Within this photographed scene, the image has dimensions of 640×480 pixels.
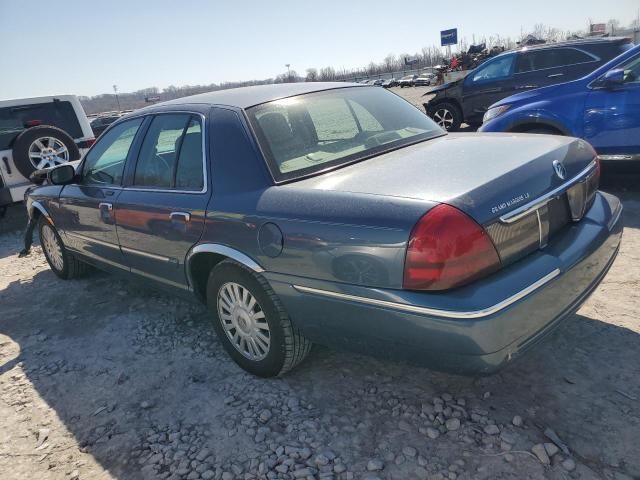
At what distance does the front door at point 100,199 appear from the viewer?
148 inches

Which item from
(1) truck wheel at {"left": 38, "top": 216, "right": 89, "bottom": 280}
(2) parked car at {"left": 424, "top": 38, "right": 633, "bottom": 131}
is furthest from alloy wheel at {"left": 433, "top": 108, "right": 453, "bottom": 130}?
(1) truck wheel at {"left": 38, "top": 216, "right": 89, "bottom": 280}

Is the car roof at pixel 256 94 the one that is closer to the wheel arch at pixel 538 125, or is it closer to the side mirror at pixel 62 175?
the side mirror at pixel 62 175

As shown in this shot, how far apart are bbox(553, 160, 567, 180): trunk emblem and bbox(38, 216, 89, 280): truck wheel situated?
4.26 metres

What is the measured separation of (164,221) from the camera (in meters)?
3.20

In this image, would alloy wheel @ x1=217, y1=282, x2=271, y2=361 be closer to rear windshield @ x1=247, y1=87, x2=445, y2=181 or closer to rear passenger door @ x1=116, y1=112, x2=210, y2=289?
rear passenger door @ x1=116, y1=112, x2=210, y2=289

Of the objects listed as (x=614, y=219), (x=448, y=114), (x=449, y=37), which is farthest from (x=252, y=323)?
(x=449, y=37)

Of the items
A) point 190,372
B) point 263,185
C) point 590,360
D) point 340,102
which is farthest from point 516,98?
point 190,372

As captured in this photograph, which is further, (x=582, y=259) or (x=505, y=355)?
(x=582, y=259)

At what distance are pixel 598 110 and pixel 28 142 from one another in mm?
7205

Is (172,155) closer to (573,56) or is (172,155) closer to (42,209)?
(42,209)

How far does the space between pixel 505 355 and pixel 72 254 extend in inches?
162

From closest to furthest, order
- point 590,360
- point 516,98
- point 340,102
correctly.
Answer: point 590,360 → point 340,102 → point 516,98

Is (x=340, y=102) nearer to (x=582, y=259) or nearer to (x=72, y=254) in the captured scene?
(x=582, y=259)

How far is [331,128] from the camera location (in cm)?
324
